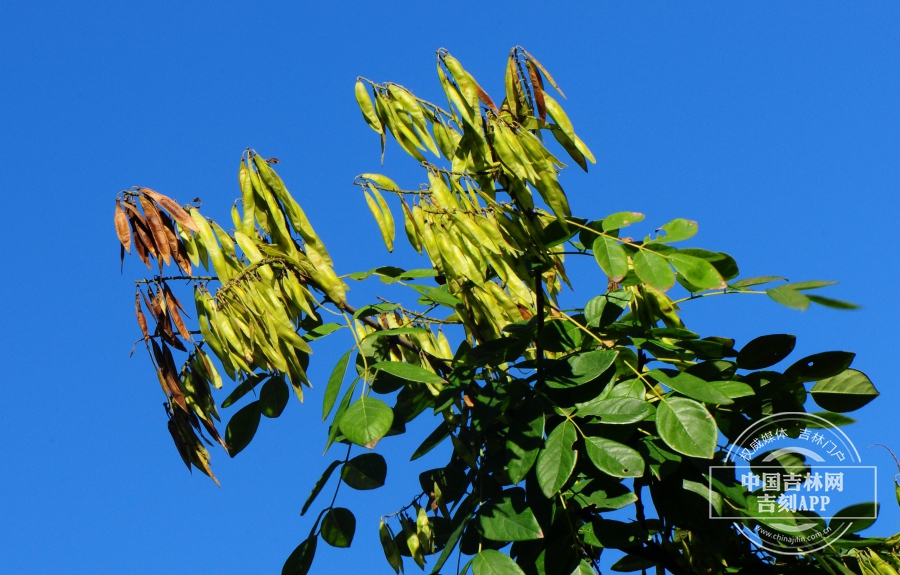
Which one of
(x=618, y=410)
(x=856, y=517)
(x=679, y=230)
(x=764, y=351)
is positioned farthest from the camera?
(x=856, y=517)

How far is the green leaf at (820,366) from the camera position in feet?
6.18

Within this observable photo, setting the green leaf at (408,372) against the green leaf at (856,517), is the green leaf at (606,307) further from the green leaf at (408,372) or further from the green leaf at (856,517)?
the green leaf at (856,517)

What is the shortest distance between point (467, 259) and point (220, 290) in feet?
1.69

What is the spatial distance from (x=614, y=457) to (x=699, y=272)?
1.34ft

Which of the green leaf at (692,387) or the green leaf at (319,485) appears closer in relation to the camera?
the green leaf at (692,387)

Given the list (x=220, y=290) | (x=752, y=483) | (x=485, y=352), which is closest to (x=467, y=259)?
(x=485, y=352)

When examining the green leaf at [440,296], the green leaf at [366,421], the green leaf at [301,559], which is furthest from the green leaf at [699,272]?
the green leaf at [301,559]

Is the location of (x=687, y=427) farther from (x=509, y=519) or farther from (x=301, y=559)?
(x=301, y=559)

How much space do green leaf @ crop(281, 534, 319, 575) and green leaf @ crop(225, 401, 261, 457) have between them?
11.1 inches

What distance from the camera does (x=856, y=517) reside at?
2070mm

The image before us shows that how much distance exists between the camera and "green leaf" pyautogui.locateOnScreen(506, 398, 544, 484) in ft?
5.49

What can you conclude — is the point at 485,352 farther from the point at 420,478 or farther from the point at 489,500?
the point at 420,478

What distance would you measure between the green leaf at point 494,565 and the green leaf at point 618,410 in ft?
1.08

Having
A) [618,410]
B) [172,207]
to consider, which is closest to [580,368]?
[618,410]
